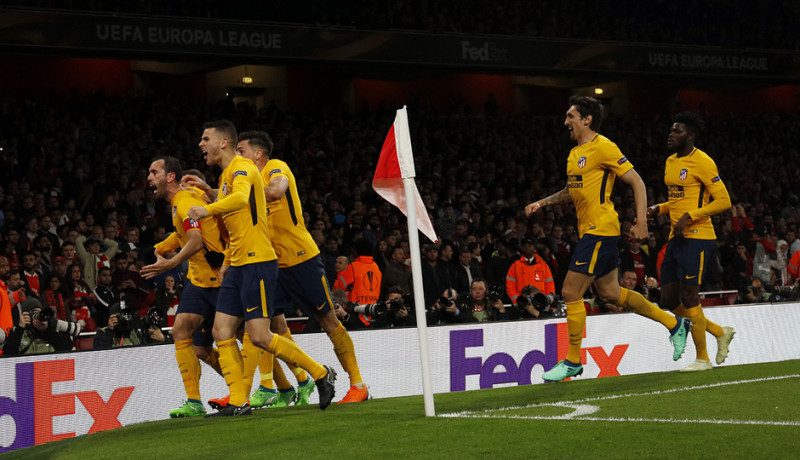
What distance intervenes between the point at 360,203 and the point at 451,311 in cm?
584

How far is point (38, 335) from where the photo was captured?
9914 mm

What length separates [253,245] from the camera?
7125 mm

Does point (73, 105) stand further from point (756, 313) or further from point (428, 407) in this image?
point (428, 407)

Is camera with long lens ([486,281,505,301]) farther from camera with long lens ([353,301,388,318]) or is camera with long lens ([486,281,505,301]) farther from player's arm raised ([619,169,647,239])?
player's arm raised ([619,169,647,239])

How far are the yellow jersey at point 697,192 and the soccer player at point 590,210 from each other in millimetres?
1131

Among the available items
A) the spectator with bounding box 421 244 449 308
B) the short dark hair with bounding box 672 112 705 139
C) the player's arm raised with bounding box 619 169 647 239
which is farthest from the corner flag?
the spectator with bounding box 421 244 449 308

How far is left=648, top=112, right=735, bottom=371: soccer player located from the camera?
9.30 meters

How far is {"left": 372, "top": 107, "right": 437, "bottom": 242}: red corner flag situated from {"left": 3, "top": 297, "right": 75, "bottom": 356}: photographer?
4319 mm

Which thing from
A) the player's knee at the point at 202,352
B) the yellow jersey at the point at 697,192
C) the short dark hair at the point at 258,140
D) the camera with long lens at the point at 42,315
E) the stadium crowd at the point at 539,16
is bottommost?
the player's knee at the point at 202,352

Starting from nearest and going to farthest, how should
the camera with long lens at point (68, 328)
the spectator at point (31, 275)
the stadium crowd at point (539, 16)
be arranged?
the camera with long lens at point (68, 328) → the spectator at point (31, 275) → the stadium crowd at point (539, 16)

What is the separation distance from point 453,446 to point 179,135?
50.6 feet

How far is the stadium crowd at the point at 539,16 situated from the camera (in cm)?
2291

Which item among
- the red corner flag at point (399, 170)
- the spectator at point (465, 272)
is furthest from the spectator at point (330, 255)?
the red corner flag at point (399, 170)

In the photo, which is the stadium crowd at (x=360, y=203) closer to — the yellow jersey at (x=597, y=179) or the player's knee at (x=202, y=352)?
the player's knee at (x=202, y=352)
